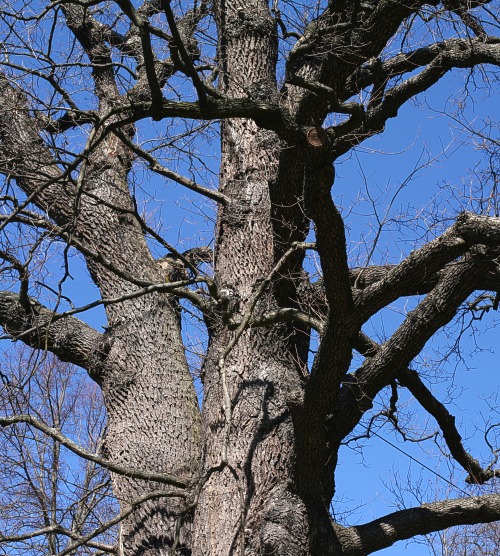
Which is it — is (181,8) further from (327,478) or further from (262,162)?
(327,478)

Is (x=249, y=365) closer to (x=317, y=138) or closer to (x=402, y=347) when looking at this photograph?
(x=402, y=347)

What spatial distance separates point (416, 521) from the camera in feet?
18.1

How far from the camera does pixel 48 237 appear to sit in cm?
524

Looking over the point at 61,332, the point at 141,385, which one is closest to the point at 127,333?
the point at 141,385

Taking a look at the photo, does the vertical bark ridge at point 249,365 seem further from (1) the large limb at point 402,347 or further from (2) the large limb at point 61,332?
(2) the large limb at point 61,332

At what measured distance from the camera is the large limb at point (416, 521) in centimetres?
543

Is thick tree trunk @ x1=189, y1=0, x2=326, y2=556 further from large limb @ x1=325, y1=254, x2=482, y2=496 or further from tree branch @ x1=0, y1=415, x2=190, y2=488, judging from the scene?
large limb @ x1=325, y1=254, x2=482, y2=496

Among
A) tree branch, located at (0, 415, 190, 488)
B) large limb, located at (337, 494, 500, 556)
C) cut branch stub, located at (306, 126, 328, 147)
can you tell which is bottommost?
large limb, located at (337, 494, 500, 556)

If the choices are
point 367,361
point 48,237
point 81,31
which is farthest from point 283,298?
point 81,31

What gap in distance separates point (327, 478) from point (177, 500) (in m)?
1.12

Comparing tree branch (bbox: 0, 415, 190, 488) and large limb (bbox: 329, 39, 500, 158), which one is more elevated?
large limb (bbox: 329, 39, 500, 158)

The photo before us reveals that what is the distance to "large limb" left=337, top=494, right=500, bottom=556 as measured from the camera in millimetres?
5430

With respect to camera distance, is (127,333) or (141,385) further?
(127,333)

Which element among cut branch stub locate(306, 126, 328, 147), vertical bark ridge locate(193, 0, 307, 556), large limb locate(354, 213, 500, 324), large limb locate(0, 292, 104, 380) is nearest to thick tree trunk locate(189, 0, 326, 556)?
vertical bark ridge locate(193, 0, 307, 556)
